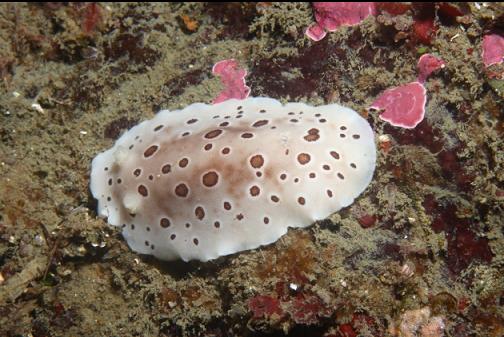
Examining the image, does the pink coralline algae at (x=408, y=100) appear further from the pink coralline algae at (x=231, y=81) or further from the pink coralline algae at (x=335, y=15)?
the pink coralline algae at (x=231, y=81)

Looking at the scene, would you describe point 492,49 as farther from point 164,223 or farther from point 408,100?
point 164,223

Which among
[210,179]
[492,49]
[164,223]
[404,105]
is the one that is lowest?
[164,223]

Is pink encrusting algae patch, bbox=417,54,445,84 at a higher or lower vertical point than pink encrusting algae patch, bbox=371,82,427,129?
higher

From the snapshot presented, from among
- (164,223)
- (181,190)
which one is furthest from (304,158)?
(164,223)

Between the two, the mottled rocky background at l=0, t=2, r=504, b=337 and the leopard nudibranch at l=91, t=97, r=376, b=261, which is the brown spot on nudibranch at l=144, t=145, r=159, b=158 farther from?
the mottled rocky background at l=0, t=2, r=504, b=337

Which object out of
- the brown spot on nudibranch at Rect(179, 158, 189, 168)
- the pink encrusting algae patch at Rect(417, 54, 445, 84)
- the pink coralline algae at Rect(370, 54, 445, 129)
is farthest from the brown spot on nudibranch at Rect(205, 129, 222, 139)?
the pink encrusting algae patch at Rect(417, 54, 445, 84)

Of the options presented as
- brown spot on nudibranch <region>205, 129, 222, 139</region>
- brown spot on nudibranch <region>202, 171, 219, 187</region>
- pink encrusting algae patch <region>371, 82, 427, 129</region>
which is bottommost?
brown spot on nudibranch <region>202, 171, 219, 187</region>
